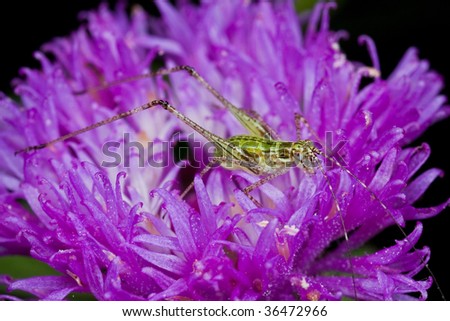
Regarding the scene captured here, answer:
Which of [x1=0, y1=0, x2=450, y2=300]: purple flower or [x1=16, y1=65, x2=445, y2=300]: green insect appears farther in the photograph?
[x1=16, y1=65, x2=445, y2=300]: green insect

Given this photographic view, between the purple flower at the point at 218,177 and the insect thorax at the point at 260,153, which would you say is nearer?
the purple flower at the point at 218,177

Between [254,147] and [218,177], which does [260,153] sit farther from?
[218,177]

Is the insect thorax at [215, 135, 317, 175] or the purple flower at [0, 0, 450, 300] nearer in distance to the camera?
the purple flower at [0, 0, 450, 300]

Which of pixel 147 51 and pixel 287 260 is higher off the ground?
pixel 147 51

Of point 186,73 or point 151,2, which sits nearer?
point 186,73

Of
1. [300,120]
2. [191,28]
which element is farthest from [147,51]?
[300,120]

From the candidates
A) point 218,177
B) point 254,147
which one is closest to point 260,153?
point 254,147

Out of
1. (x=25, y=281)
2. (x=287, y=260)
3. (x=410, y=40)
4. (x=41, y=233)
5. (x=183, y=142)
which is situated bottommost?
(x=287, y=260)

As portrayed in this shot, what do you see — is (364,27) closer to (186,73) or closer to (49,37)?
(186,73)
